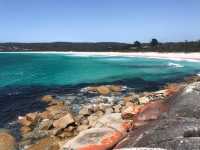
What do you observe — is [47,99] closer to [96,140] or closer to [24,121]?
[24,121]

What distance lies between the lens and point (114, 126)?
14.2m

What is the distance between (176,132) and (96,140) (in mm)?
3500

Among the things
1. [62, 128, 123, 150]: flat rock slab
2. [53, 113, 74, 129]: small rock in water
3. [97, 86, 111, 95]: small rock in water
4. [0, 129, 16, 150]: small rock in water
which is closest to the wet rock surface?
[62, 128, 123, 150]: flat rock slab

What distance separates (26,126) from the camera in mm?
19781

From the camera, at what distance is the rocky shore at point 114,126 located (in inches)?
398

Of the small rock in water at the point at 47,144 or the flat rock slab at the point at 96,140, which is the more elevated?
the flat rock slab at the point at 96,140

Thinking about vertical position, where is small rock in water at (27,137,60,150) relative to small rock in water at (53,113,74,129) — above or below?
below

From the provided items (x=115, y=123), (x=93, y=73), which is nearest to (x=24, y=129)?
(x=115, y=123)

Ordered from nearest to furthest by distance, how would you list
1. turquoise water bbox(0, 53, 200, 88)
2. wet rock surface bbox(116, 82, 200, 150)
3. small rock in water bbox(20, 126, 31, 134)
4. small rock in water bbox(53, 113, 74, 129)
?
1. wet rock surface bbox(116, 82, 200, 150)
2. small rock in water bbox(53, 113, 74, 129)
3. small rock in water bbox(20, 126, 31, 134)
4. turquoise water bbox(0, 53, 200, 88)

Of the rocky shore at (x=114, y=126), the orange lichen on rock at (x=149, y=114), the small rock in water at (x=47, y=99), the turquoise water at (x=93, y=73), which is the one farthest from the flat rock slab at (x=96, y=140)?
the turquoise water at (x=93, y=73)

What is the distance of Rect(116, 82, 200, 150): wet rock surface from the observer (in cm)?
870

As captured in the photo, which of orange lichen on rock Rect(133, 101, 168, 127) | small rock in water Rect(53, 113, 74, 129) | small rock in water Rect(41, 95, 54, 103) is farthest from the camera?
small rock in water Rect(41, 95, 54, 103)

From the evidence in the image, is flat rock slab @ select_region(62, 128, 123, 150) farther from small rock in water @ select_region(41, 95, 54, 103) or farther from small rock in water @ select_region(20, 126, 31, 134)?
small rock in water @ select_region(41, 95, 54, 103)

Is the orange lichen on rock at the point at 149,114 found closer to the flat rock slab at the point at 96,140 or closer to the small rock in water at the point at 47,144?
the flat rock slab at the point at 96,140
